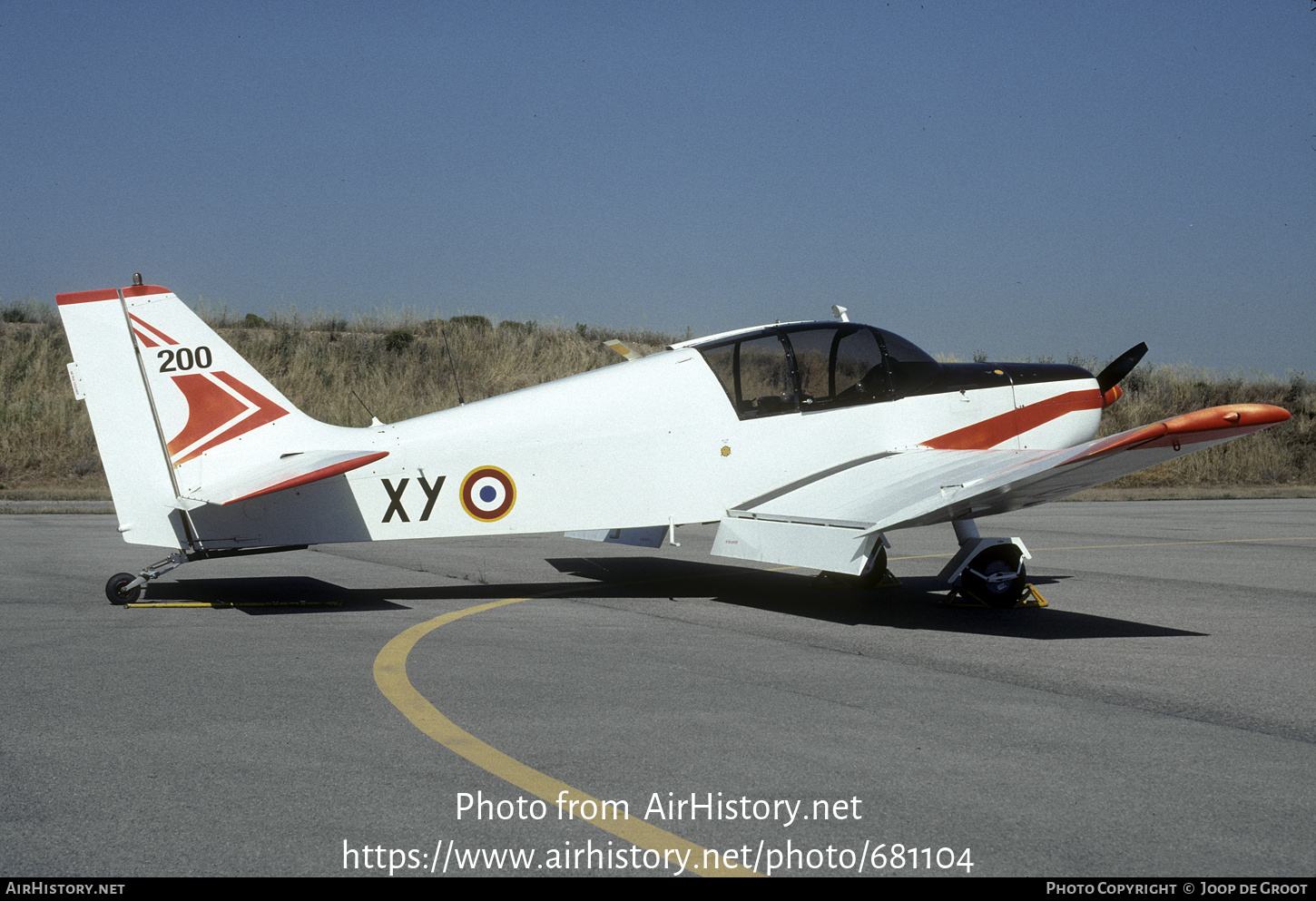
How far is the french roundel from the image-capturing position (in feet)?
26.3

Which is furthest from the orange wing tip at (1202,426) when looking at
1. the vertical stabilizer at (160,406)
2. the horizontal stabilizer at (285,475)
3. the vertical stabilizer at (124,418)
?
the vertical stabilizer at (124,418)

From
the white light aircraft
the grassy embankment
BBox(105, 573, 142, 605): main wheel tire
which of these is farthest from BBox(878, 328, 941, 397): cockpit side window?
the grassy embankment

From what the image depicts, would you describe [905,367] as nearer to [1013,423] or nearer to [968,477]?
[1013,423]

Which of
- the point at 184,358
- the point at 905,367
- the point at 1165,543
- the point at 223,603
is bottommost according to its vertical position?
the point at 1165,543

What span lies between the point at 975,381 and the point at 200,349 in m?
6.64

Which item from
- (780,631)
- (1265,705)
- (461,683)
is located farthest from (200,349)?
(1265,705)

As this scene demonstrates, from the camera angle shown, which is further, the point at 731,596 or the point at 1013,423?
the point at 1013,423

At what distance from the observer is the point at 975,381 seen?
368 inches

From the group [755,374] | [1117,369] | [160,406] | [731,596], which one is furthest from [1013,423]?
[160,406]

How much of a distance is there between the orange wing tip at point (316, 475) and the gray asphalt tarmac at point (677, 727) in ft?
3.05

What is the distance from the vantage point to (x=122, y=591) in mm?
7789

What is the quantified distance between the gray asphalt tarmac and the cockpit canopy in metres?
1.74

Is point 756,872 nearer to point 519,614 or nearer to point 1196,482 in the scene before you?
point 519,614

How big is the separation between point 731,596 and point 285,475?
387 cm
